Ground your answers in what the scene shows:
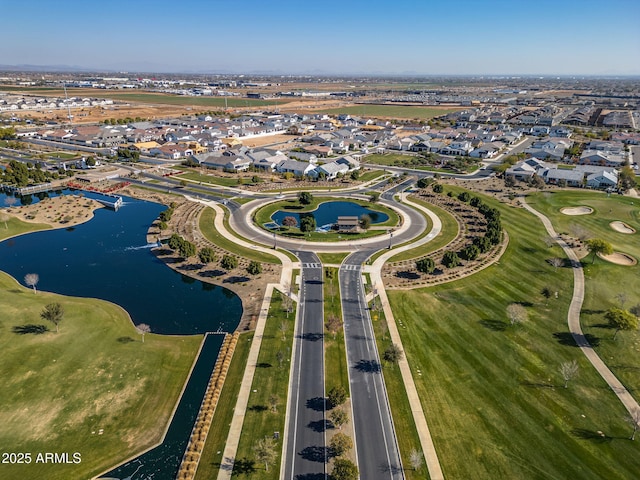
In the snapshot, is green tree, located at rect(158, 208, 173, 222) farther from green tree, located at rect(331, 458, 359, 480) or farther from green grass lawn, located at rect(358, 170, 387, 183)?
green tree, located at rect(331, 458, 359, 480)

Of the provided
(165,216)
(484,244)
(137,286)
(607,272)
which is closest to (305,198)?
(165,216)

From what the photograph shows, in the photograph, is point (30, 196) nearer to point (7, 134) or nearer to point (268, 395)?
point (7, 134)

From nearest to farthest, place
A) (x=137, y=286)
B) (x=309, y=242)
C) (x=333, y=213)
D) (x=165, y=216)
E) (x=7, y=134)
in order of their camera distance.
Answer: (x=137, y=286) < (x=309, y=242) < (x=165, y=216) < (x=333, y=213) < (x=7, y=134)

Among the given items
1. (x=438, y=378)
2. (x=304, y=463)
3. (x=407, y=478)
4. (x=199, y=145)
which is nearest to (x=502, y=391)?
(x=438, y=378)

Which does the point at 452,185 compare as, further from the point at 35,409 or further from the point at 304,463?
the point at 35,409

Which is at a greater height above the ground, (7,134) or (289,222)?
(7,134)

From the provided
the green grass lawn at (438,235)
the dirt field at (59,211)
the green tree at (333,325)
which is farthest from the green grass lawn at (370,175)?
the green tree at (333,325)

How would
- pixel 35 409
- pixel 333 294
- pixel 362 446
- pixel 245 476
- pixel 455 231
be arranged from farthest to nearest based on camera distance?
pixel 455 231 < pixel 333 294 < pixel 35 409 < pixel 362 446 < pixel 245 476
